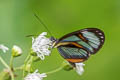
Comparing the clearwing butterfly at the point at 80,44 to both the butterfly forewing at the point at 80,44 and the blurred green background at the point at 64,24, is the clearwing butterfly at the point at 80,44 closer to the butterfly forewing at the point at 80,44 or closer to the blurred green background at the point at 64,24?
the butterfly forewing at the point at 80,44

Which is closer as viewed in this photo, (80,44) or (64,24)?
(80,44)

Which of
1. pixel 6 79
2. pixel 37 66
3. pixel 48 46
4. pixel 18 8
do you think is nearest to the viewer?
pixel 6 79

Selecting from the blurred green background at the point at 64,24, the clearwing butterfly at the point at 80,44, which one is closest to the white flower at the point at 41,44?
the clearwing butterfly at the point at 80,44

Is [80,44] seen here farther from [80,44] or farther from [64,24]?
[64,24]

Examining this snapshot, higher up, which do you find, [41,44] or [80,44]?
[41,44]

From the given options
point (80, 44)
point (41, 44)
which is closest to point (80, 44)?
point (80, 44)

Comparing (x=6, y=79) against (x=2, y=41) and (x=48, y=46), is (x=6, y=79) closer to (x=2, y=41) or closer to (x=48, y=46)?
(x=48, y=46)

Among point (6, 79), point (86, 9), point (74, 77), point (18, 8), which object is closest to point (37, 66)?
point (74, 77)

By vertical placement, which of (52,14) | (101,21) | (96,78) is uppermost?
(52,14)
